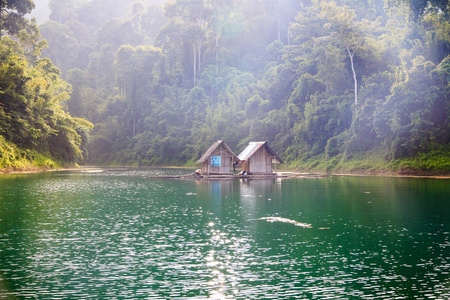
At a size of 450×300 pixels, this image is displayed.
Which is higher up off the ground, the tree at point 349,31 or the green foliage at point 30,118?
the tree at point 349,31

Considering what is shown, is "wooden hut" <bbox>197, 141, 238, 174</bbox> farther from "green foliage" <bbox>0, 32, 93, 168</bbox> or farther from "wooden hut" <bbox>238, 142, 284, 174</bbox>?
"green foliage" <bbox>0, 32, 93, 168</bbox>

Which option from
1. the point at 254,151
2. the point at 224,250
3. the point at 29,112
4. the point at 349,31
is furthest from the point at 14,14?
the point at 224,250

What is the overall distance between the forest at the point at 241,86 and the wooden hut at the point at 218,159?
49.7ft

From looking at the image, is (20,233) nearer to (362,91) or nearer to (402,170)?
(402,170)

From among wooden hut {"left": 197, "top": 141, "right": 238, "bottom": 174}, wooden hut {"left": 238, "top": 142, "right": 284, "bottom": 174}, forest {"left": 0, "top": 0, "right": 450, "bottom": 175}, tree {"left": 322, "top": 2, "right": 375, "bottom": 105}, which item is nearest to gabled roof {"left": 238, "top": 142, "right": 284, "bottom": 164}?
wooden hut {"left": 238, "top": 142, "right": 284, "bottom": 174}

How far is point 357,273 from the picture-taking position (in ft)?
36.2

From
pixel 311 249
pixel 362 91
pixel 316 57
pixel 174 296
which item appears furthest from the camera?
pixel 316 57

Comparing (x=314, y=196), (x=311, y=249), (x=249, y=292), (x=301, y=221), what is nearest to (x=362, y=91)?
(x=314, y=196)

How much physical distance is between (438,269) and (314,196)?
17246 millimetres

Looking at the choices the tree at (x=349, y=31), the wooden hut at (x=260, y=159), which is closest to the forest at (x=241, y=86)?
the tree at (x=349, y=31)

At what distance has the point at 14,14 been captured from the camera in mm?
61875

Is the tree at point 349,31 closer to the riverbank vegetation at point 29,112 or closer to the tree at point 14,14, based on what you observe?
the riverbank vegetation at point 29,112

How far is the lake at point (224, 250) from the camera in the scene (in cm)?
987

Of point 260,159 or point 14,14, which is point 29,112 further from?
point 260,159
